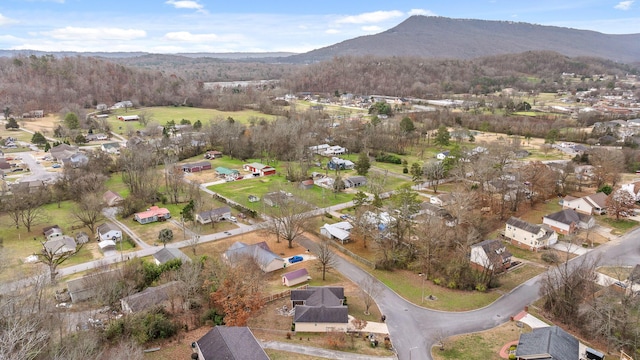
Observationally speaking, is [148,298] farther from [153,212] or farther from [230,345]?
[153,212]

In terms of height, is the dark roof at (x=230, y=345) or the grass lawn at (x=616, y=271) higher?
the dark roof at (x=230, y=345)

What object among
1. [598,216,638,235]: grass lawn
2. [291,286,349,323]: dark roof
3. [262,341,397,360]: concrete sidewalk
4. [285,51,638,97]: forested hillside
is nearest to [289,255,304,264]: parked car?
[291,286,349,323]: dark roof

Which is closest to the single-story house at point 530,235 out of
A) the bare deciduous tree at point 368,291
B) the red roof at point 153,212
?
the bare deciduous tree at point 368,291

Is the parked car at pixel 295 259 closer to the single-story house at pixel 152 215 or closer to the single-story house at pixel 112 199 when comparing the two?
the single-story house at pixel 152 215

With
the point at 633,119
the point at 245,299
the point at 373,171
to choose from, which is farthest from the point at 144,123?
the point at 633,119

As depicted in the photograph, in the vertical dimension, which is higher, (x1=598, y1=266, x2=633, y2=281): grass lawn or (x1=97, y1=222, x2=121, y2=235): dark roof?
(x1=97, y1=222, x2=121, y2=235): dark roof

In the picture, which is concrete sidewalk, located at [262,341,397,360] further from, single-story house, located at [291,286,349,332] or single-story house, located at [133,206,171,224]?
single-story house, located at [133,206,171,224]
